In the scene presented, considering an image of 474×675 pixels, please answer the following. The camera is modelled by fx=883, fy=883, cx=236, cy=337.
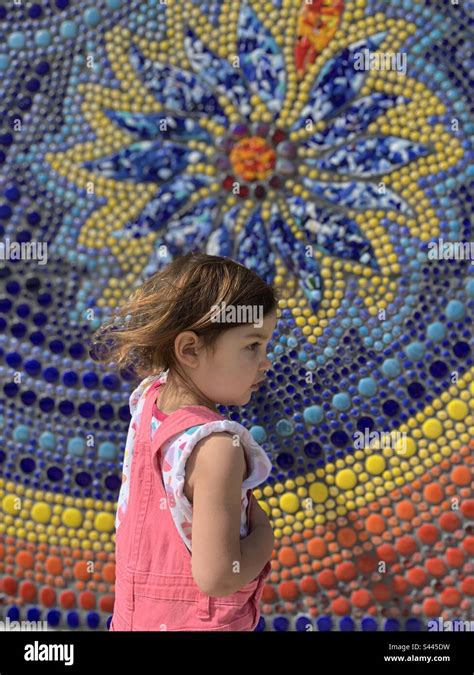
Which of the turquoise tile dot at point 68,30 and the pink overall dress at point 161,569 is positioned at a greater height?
the turquoise tile dot at point 68,30

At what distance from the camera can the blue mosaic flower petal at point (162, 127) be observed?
1908 mm

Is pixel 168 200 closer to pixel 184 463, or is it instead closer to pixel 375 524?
pixel 375 524

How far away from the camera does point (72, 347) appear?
1947mm

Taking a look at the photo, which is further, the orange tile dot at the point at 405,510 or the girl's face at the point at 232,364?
the orange tile dot at the point at 405,510

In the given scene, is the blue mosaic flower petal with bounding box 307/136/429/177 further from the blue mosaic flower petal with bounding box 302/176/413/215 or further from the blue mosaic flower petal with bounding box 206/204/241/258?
the blue mosaic flower petal with bounding box 206/204/241/258

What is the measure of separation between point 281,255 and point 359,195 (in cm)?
21

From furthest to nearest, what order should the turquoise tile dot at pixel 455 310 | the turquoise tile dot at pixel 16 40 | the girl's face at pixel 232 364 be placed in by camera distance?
the turquoise tile dot at pixel 16 40
the turquoise tile dot at pixel 455 310
the girl's face at pixel 232 364

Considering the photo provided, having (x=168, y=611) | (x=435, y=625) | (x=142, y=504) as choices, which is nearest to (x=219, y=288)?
(x=142, y=504)

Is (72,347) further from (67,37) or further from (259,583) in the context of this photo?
(259,583)

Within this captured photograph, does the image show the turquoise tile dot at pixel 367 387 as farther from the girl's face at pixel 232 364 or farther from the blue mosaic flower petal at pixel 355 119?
the girl's face at pixel 232 364

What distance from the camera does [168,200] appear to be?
6.29 feet

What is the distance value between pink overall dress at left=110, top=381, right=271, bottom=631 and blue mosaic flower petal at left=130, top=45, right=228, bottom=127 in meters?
1.05

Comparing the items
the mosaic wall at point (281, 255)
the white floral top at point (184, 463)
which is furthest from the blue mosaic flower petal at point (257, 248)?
the white floral top at point (184, 463)

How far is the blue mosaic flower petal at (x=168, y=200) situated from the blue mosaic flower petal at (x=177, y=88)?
14 centimetres
